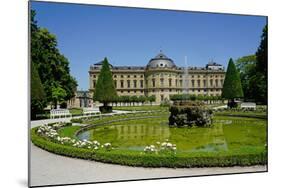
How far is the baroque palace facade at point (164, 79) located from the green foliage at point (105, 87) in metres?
0.07

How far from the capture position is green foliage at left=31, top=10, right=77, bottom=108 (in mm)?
6648

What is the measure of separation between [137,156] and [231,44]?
2551 mm

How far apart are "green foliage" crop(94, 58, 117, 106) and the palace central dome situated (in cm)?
68

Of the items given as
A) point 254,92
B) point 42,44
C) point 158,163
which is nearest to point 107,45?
point 42,44

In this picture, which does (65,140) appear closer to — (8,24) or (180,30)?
(8,24)

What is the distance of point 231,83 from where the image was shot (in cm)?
773

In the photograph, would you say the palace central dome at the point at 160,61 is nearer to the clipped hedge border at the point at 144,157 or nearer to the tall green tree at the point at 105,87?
the tall green tree at the point at 105,87

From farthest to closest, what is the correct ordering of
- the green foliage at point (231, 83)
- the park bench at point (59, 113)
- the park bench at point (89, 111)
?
the green foliage at point (231, 83)
the park bench at point (89, 111)
the park bench at point (59, 113)

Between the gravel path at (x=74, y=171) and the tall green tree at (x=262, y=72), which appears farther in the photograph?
the tall green tree at (x=262, y=72)

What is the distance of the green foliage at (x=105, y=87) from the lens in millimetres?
7166

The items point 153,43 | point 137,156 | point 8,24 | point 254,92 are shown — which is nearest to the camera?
point 8,24

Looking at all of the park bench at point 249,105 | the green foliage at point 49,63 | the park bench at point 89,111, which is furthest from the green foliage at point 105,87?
the park bench at point 249,105

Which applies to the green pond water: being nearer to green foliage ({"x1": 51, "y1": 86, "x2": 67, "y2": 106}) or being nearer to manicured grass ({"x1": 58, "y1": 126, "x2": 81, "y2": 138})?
manicured grass ({"x1": 58, "y1": 126, "x2": 81, "y2": 138})

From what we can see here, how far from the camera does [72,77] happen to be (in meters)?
7.01
